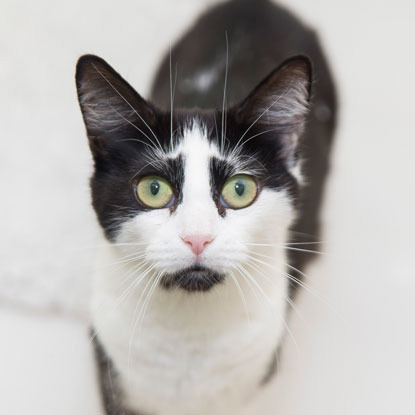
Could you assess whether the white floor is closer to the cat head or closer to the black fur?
the black fur

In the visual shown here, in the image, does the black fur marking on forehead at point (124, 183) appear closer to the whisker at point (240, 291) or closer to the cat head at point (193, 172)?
the cat head at point (193, 172)

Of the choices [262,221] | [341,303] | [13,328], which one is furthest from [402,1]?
[13,328]

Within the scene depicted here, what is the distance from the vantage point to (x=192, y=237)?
2.61ft

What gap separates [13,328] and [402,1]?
148 cm

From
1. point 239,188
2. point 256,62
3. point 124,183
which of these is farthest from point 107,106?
point 256,62

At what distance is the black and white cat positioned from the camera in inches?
33.7

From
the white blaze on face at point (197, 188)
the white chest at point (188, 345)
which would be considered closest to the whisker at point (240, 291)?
the white chest at point (188, 345)

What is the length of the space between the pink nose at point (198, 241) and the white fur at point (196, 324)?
0.24ft

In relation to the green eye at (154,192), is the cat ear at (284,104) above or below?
above

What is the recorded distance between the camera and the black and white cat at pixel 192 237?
2.81 feet

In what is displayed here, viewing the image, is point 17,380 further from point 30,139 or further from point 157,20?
point 157,20

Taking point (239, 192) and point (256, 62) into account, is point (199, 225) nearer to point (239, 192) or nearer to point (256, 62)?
point (239, 192)

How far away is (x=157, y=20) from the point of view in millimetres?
1703

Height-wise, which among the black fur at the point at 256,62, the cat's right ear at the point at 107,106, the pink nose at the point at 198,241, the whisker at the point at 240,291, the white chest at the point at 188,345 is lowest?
the white chest at the point at 188,345
